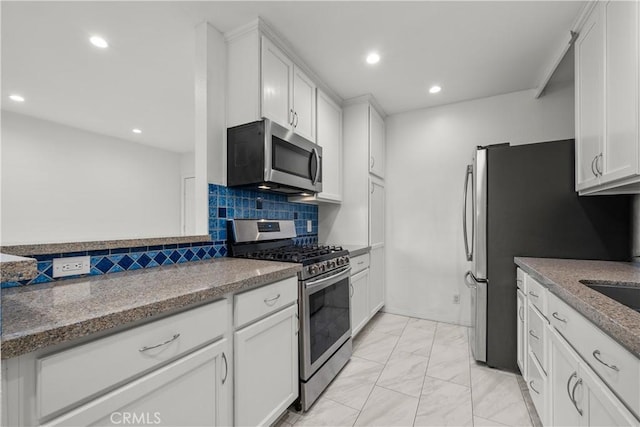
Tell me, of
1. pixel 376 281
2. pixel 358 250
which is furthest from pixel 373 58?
pixel 376 281

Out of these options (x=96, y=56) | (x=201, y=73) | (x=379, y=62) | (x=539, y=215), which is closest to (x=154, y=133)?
(x=96, y=56)

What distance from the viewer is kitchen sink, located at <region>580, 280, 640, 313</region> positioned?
121cm

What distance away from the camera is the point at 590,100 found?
1.64m

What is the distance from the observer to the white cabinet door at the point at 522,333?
5.78 ft

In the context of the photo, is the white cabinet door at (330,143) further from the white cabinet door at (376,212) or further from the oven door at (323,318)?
the oven door at (323,318)

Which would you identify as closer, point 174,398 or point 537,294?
→ point 174,398

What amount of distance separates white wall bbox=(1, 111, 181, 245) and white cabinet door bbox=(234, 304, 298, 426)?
223 cm

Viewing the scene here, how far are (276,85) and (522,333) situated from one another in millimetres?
2484

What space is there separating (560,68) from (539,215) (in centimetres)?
147

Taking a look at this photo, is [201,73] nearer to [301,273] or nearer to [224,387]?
[301,273]

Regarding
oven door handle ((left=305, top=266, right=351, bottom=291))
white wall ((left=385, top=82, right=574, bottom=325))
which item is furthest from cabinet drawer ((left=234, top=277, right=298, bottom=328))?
white wall ((left=385, top=82, right=574, bottom=325))

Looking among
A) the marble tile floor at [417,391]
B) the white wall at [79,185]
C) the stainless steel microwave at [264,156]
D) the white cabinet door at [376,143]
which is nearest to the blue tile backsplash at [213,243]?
the stainless steel microwave at [264,156]

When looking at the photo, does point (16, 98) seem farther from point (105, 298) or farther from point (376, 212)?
point (376, 212)

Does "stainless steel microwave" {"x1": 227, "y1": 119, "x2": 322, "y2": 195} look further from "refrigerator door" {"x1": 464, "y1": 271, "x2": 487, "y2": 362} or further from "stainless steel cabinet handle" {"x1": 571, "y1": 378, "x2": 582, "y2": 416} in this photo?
"stainless steel cabinet handle" {"x1": 571, "y1": 378, "x2": 582, "y2": 416}
